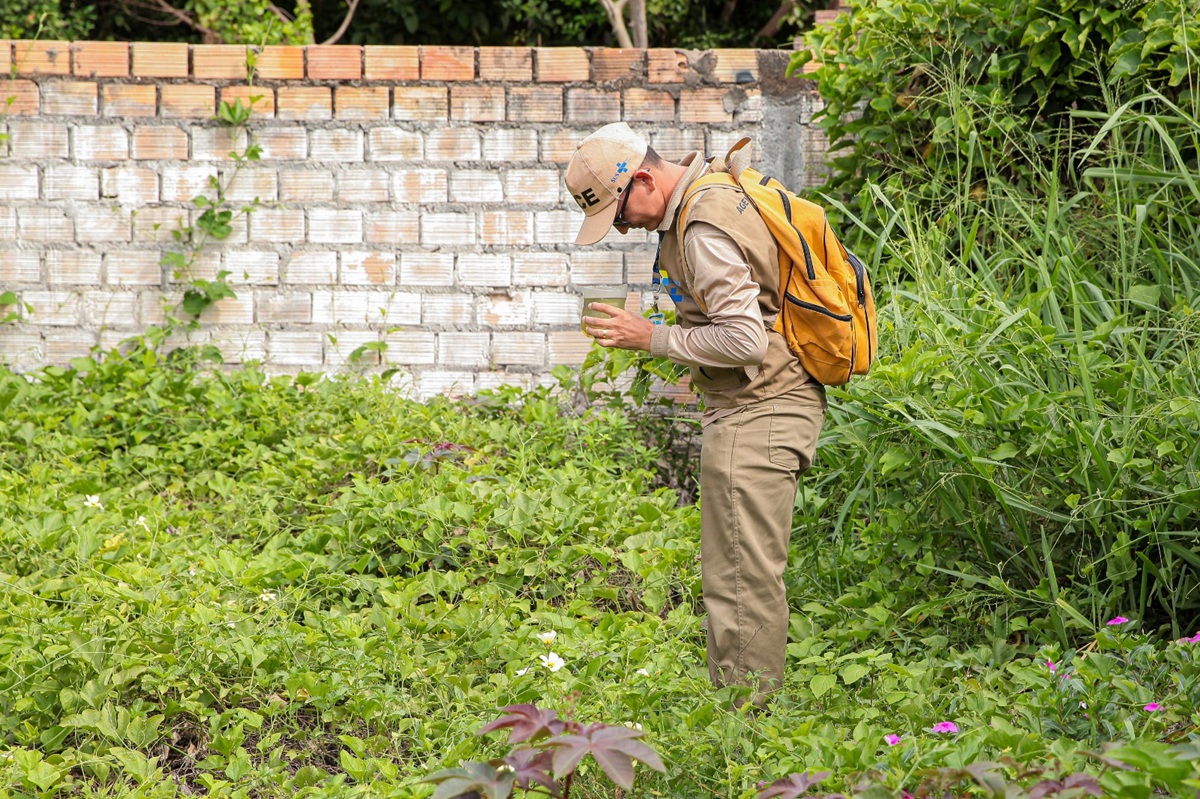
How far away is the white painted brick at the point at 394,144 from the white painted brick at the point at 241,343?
1.00 metres

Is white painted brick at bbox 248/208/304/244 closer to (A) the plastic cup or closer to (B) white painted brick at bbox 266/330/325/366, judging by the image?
(B) white painted brick at bbox 266/330/325/366

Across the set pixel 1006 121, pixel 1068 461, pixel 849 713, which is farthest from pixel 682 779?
pixel 1006 121

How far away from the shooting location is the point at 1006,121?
4.24 meters

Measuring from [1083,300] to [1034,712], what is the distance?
1.65m

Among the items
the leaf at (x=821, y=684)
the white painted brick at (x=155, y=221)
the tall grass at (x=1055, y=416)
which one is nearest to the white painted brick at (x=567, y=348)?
the tall grass at (x=1055, y=416)

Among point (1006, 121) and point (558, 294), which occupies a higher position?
point (1006, 121)

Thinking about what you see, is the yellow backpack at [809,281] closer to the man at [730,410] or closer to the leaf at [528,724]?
the man at [730,410]

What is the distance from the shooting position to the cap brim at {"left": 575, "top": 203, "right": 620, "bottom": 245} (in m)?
2.73

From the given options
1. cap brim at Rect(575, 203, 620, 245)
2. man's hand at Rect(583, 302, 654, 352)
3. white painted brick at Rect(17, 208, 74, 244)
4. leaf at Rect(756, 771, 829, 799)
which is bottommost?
leaf at Rect(756, 771, 829, 799)

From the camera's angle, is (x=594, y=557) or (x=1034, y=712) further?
(x=594, y=557)

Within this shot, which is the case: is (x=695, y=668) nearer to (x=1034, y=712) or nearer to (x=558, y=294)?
(x=1034, y=712)

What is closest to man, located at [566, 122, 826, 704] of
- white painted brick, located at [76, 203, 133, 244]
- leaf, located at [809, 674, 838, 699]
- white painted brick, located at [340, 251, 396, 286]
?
leaf, located at [809, 674, 838, 699]

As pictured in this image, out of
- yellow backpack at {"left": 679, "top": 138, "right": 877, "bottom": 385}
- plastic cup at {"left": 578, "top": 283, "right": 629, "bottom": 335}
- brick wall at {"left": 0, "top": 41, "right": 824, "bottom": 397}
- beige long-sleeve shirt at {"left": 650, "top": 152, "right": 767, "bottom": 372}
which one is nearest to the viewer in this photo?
beige long-sleeve shirt at {"left": 650, "top": 152, "right": 767, "bottom": 372}

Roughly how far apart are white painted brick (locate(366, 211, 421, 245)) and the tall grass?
7.37 feet
